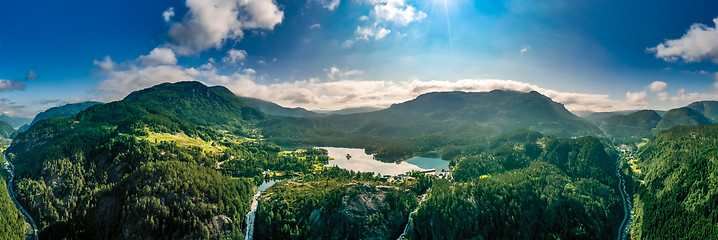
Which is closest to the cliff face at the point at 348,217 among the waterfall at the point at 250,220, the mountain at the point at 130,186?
the waterfall at the point at 250,220

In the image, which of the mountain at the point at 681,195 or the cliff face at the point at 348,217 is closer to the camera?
the cliff face at the point at 348,217

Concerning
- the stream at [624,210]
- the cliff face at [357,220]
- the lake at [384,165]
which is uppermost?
the lake at [384,165]

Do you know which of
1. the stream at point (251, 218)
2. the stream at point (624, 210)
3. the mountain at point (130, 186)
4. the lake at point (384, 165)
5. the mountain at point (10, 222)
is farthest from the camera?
the lake at point (384, 165)

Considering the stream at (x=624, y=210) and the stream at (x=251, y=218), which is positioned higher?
the stream at (x=251, y=218)

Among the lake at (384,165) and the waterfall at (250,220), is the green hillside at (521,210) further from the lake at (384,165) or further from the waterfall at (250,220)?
the waterfall at (250,220)

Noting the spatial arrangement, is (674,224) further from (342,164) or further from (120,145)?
(120,145)

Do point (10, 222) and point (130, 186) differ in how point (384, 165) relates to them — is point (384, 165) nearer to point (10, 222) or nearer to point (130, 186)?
point (130, 186)

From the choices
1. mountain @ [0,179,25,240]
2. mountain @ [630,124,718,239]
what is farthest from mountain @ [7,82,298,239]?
mountain @ [630,124,718,239]

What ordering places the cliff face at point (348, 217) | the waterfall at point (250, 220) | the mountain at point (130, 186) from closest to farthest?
the mountain at point (130, 186) < the cliff face at point (348, 217) < the waterfall at point (250, 220)
